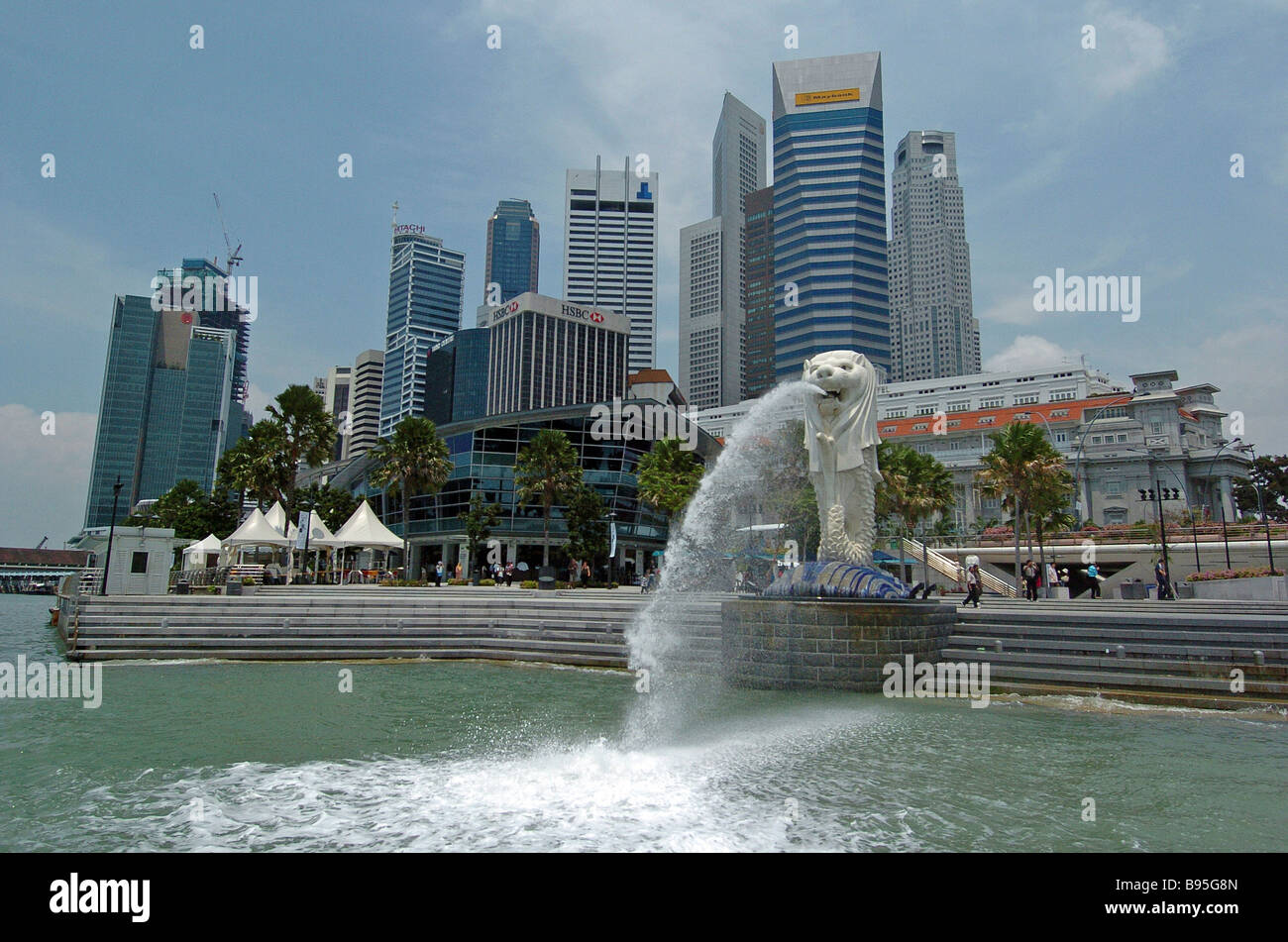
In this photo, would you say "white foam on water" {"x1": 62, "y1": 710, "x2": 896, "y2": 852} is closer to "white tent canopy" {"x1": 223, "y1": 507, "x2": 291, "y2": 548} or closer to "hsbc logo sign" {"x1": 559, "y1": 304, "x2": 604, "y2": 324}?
"white tent canopy" {"x1": 223, "y1": 507, "x2": 291, "y2": 548}

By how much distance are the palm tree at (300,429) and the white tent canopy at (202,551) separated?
480cm

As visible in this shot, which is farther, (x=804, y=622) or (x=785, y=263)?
(x=785, y=263)

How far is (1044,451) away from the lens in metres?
35.1

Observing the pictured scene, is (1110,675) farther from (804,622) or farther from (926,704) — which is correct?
(804,622)

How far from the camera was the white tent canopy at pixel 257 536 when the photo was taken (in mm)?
34625

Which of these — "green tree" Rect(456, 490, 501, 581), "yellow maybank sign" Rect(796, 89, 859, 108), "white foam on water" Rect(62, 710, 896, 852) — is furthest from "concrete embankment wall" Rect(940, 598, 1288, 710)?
"yellow maybank sign" Rect(796, 89, 859, 108)

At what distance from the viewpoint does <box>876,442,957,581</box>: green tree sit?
45.2 meters

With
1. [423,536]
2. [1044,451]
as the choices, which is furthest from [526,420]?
[1044,451]

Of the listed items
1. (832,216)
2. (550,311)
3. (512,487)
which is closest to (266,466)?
(512,487)

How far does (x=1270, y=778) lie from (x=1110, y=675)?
683 centimetres

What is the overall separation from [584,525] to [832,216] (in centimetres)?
12415

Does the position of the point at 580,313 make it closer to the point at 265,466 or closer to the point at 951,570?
the point at 265,466

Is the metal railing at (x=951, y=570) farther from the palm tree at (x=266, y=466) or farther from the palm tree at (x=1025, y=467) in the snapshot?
the palm tree at (x=266, y=466)
